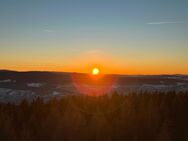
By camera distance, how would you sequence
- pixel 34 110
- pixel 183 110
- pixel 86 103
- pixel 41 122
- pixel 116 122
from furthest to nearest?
pixel 86 103
pixel 34 110
pixel 183 110
pixel 41 122
pixel 116 122

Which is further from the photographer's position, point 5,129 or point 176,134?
point 5,129

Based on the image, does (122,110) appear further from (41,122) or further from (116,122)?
(41,122)

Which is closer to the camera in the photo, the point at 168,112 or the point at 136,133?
the point at 136,133

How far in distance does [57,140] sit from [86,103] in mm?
30931

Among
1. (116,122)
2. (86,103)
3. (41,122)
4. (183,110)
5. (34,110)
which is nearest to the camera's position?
(116,122)

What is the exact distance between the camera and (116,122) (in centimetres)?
4234

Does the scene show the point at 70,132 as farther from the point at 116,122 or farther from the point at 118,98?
the point at 118,98

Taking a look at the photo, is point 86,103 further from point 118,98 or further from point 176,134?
point 176,134

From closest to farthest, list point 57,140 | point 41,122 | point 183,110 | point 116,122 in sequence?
point 57,140, point 116,122, point 41,122, point 183,110

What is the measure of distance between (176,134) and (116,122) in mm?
8870

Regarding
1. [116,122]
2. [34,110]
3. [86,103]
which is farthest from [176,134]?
[86,103]

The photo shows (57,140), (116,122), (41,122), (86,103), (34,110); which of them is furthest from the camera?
(86,103)

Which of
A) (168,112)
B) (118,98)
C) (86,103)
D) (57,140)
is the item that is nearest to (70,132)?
(57,140)

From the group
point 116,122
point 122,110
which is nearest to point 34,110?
point 122,110
